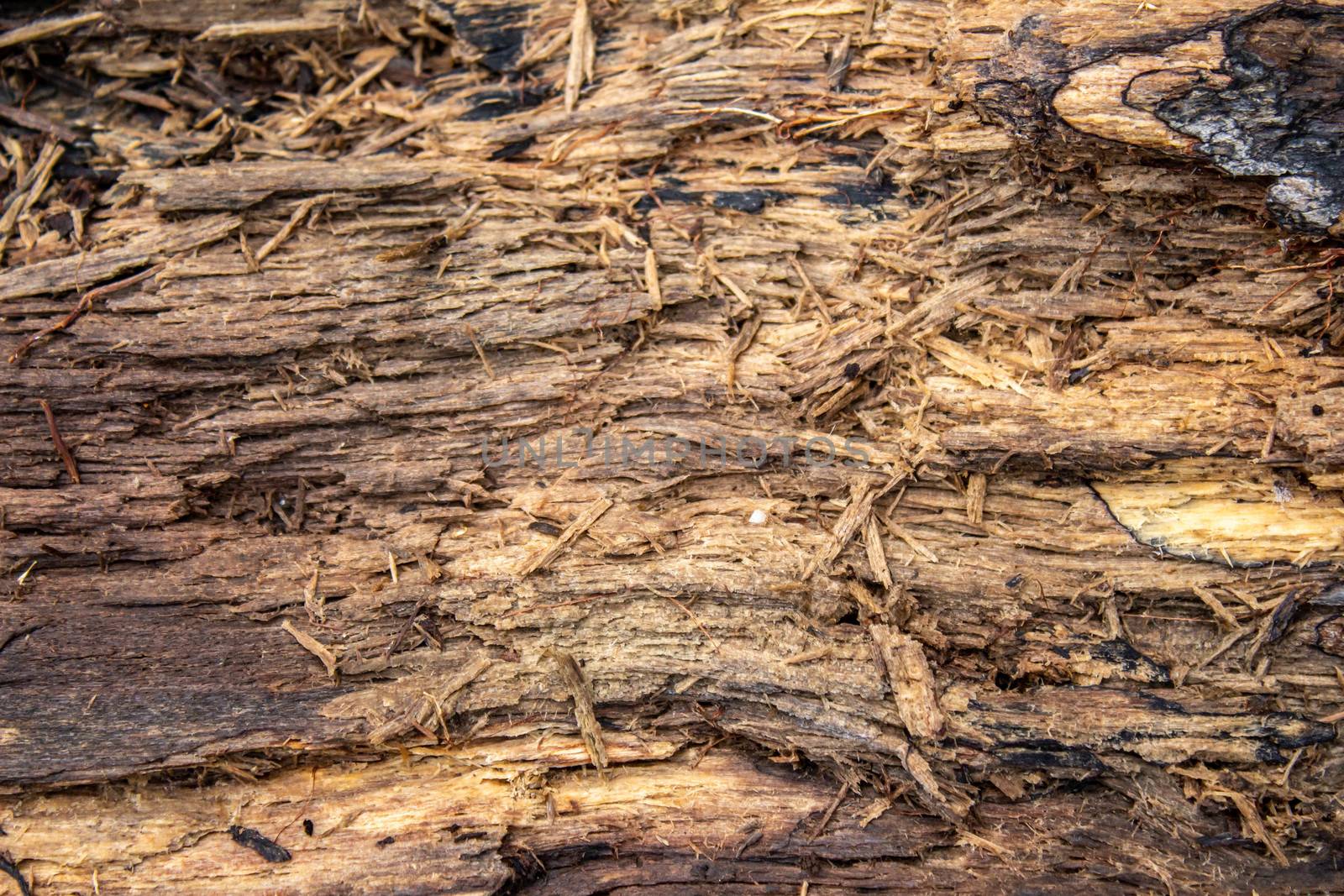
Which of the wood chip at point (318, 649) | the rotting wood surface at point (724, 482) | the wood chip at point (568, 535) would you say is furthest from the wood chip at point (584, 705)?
the wood chip at point (318, 649)

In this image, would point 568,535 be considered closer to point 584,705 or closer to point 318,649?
point 584,705

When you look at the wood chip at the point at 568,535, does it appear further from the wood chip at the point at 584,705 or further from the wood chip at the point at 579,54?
the wood chip at the point at 579,54

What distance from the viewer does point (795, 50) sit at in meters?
4.13

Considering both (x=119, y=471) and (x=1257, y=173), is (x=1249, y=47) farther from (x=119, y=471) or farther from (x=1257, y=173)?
(x=119, y=471)

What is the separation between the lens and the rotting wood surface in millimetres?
3326

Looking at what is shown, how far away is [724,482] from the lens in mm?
3789

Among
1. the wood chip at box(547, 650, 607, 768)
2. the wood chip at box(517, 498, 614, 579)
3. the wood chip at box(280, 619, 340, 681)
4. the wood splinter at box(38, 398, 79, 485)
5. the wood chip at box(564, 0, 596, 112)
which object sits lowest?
the wood chip at box(547, 650, 607, 768)

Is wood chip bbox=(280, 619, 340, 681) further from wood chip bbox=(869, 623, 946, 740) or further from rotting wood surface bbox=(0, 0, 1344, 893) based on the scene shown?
wood chip bbox=(869, 623, 946, 740)

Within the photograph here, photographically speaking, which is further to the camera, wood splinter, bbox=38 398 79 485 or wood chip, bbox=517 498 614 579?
wood splinter, bbox=38 398 79 485

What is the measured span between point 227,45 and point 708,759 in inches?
174

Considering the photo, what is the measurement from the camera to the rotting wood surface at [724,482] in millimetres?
3326

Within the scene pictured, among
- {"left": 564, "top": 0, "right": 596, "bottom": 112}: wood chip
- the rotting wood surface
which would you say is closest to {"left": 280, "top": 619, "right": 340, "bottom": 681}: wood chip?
the rotting wood surface

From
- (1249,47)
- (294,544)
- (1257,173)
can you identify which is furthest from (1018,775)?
(294,544)

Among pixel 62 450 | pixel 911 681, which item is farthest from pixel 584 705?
pixel 62 450
